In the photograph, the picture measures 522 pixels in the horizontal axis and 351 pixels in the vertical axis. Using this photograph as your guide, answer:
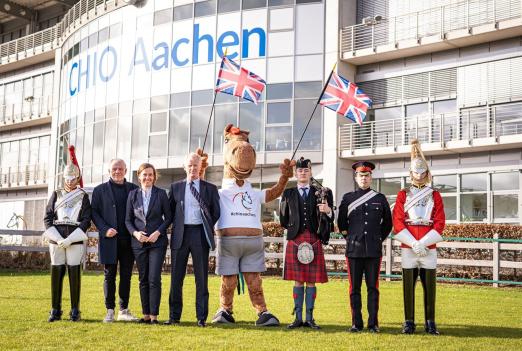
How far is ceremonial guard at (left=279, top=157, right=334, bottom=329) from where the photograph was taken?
8.10m

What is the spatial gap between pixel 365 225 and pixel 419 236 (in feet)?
2.02

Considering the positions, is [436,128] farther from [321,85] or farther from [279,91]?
[279,91]

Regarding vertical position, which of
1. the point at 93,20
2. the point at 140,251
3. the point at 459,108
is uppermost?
the point at 93,20

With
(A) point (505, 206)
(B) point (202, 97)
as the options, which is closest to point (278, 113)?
(B) point (202, 97)

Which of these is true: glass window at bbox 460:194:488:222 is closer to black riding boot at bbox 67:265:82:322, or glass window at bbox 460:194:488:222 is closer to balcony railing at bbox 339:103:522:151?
balcony railing at bbox 339:103:522:151

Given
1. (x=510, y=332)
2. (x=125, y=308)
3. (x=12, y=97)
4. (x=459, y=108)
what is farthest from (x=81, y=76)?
(x=510, y=332)

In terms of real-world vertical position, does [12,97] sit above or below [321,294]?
above

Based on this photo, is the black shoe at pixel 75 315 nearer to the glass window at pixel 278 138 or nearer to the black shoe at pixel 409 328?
the black shoe at pixel 409 328

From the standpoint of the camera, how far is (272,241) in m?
18.3

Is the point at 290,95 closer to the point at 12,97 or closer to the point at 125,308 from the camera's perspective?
the point at 125,308

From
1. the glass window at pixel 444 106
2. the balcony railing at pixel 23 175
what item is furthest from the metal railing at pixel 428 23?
the balcony railing at pixel 23 175

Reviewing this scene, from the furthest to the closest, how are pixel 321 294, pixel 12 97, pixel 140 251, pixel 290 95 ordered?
pixel 12 97 → pixel 290 95 → pixel 321 294 → pixel 140 251

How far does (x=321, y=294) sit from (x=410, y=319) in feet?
17.1

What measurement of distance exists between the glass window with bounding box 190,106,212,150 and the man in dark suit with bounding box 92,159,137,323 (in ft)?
56.2
